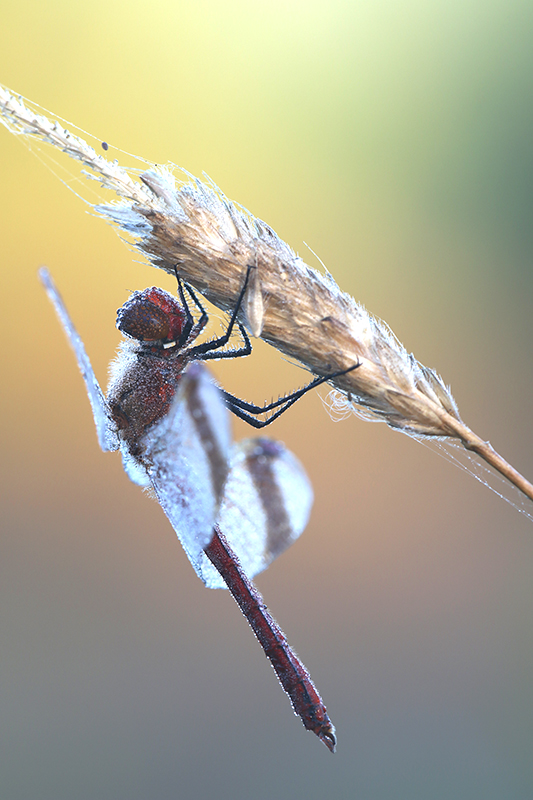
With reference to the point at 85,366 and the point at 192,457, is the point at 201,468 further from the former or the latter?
the point at 85,366

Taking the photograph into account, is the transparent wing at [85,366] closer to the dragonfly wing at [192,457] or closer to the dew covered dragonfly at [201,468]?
the dew covered dragonfly at [201,468]

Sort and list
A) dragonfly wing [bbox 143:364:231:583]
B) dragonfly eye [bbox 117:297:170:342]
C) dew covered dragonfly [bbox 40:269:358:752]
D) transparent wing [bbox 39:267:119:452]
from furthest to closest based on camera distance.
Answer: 1. dragonfly eye [bbox 117:297:170:342]
2. dew covered dragonfly [bbox 40:269:358:752]
3. dragonfly wing [bbox 143:364:231:583]
4. transparent wing [bbox 39:267:119:452]

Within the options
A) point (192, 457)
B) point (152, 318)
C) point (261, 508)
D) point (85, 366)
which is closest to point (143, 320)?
point (152, 318)

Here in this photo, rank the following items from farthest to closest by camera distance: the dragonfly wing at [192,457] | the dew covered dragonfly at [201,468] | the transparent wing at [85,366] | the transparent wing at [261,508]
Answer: the transparent wing at [261,508] < the dew covered dragonfly at [201,468] < the dragonfly wing at [192,457] < the transparent wing at [85,366]

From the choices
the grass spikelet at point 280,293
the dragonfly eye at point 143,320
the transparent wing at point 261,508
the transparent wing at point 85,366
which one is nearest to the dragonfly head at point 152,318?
the dragonfly eye at point 143,320

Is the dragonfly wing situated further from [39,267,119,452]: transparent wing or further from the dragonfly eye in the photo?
the dragonfly eye

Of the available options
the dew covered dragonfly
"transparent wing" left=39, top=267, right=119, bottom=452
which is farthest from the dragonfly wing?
"transparent wing" left=39, top=267, right=119, bottom=452

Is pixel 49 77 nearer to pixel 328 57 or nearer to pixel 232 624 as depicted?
pixel 328 57

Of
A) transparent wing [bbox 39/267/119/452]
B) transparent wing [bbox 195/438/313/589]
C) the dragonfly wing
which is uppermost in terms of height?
transparent wing [bbox 39/267/119/452]
